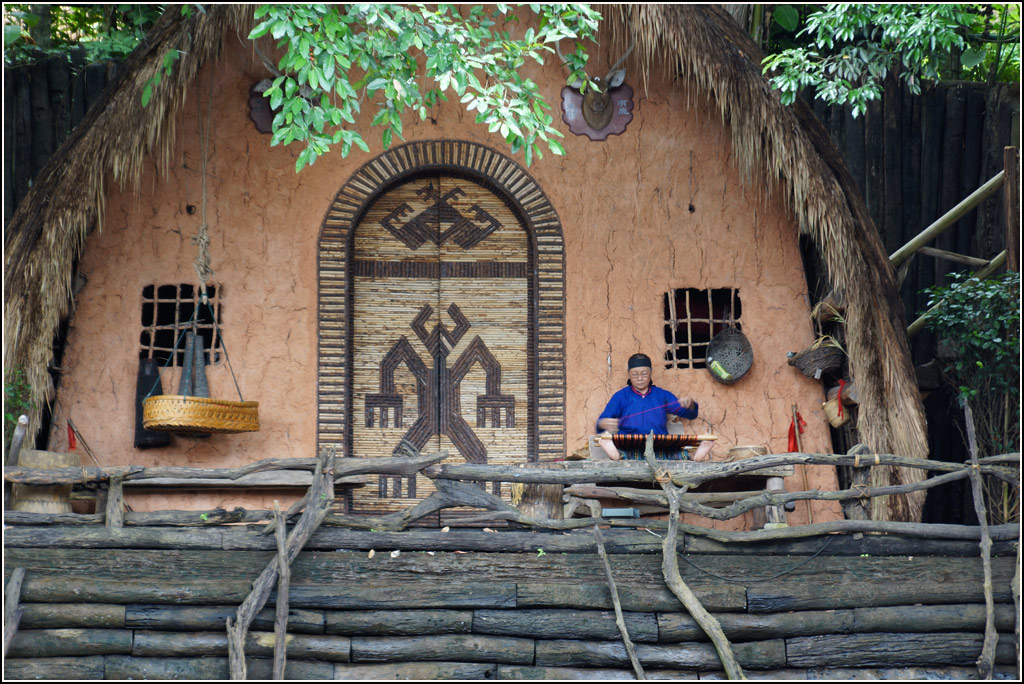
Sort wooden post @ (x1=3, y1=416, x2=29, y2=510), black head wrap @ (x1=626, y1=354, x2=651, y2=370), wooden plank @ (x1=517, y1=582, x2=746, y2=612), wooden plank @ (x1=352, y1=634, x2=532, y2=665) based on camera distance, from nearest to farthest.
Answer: wooden plank @ (x1=352, y1=634, x2=532, y2=665) → wooden plank @ (x1=517, y1=582, x2=746, y2=612) → wooden post @ (x1=3, y1=416, x2=29, y2=510) → black head wrap @ (x1=626, y1=354, x2=651, y2=370)

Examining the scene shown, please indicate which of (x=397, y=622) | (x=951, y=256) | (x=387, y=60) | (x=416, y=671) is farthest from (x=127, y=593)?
(x=951, y=256)

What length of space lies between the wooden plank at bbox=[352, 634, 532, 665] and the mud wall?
6.02ft

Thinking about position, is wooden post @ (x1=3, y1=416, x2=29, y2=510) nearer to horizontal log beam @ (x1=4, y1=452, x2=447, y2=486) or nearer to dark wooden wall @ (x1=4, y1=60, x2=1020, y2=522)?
horizontal log beam @ (x1=4, y1=452, x2=447, y2=486)

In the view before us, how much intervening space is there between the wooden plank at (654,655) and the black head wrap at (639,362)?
206 cm

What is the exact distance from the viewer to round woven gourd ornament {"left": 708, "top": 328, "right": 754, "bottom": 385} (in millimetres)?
7836

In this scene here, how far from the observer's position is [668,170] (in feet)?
26.5

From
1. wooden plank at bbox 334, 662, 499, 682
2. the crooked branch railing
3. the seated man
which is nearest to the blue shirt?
the seated man

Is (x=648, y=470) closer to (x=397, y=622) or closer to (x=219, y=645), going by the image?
(x=397, y=622)

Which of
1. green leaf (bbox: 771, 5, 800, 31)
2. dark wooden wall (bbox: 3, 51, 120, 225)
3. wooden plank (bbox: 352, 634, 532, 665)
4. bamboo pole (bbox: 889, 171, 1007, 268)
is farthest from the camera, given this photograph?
dark wooden wall (bbox: 3, 51, 120, 225)

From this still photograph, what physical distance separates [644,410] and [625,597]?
1.63 meters

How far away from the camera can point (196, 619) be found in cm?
616

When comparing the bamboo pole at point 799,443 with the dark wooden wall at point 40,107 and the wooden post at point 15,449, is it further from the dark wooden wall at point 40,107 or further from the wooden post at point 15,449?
the dark wooden wall at point 40,107

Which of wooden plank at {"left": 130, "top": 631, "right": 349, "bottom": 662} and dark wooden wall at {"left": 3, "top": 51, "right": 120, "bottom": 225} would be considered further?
dark wooden wall at {"left": 3, "top": 51, "right": 120, "bottom": 225}

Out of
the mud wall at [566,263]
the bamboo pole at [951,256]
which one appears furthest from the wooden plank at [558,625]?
the bamboo pole at [951,256]
